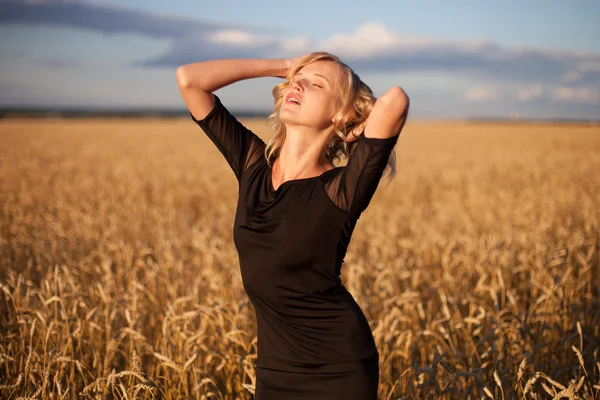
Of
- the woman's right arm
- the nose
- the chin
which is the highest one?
the woman's right arm

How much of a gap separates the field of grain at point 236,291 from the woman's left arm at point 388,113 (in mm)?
1239

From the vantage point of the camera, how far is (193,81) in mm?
2160

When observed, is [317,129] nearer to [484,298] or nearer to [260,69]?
[260,69]

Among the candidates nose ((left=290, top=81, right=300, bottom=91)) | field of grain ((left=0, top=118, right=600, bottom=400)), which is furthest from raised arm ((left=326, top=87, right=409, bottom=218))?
field of grain ((left=0, top=118, right=600, bottom=400))

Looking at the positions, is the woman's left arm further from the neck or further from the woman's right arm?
the woman's right arm

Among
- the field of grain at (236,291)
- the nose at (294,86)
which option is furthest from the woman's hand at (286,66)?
the field of grain at (236,291)

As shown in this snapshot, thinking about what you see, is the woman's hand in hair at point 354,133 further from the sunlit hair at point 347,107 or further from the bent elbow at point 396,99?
the bent elbow at point 396,99

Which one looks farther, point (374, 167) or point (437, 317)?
point (437, 317)

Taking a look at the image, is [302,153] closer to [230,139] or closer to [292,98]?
[292,98]

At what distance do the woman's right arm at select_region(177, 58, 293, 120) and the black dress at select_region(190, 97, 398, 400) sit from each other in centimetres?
49

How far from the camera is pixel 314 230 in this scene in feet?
5.80

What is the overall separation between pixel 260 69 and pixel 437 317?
8.54ft

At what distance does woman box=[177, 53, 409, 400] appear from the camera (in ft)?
5.67

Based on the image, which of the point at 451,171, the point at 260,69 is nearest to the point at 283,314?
the point at 260,69
